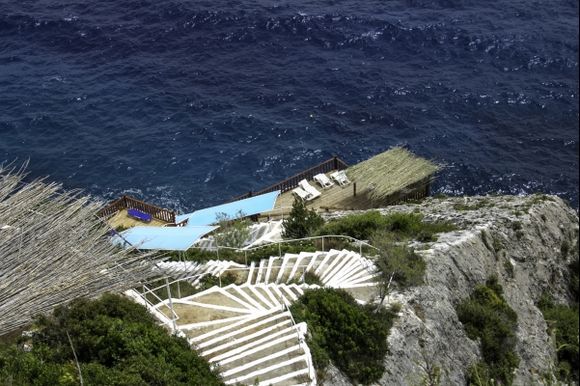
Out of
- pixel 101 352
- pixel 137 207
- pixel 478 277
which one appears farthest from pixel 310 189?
pixel 101 352

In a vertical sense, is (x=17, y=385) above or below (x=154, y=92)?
above

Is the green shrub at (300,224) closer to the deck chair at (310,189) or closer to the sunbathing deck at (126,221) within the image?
the deck chair at (310,189)

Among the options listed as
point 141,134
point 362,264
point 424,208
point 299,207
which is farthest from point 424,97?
point 362,264

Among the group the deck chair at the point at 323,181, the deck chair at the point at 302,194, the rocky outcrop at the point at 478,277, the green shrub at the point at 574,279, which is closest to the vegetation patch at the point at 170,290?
the rocky outcrop at the point at 478,277

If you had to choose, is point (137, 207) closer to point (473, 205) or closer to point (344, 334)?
point (473, 205)

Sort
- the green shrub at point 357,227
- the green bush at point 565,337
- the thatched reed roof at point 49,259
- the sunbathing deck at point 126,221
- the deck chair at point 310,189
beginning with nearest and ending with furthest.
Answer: the thatched reed roof at point 49,259 → the green bush at point 565,337 → the green shrub at point 357,227 → the sunbathing deck at point 126,221 → the deck chair at point 310,189

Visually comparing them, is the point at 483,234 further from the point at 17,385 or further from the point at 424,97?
the point at 424,97

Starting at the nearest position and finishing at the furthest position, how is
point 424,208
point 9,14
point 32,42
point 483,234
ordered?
point 483,234 < point 424,208 < point 32,42 < point 9,14

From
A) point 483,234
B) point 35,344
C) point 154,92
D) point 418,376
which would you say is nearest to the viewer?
point 35,344
